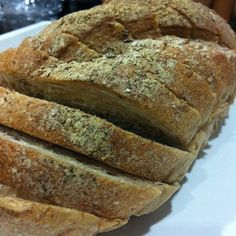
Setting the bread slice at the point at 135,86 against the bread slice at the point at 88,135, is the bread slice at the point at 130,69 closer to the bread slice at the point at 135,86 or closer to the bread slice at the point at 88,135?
the bread slice at the point at 135,86

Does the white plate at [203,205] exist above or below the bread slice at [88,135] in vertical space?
below

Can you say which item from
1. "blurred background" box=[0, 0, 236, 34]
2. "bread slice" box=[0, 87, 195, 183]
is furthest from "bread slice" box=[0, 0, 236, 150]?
"blurred background" box=[0, 0, 236, 34]

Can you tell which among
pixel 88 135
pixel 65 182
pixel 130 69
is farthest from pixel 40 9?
pixel 65 182

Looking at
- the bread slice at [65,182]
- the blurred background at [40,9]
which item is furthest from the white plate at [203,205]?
the blurred background at [40,9]

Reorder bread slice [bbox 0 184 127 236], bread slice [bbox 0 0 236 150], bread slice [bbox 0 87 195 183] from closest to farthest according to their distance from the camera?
bread slice [bbox 0 184 127 236], bread slice [bbox 0 87 195 183], bread slice [bbox 0 0 236 150]

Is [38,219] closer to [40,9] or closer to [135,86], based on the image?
[135,86]

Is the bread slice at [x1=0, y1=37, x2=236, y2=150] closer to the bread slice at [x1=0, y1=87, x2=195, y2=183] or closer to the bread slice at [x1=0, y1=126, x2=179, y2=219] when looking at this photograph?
the bread slice at [x1=0, y1=87, x2=195, y2=183]
